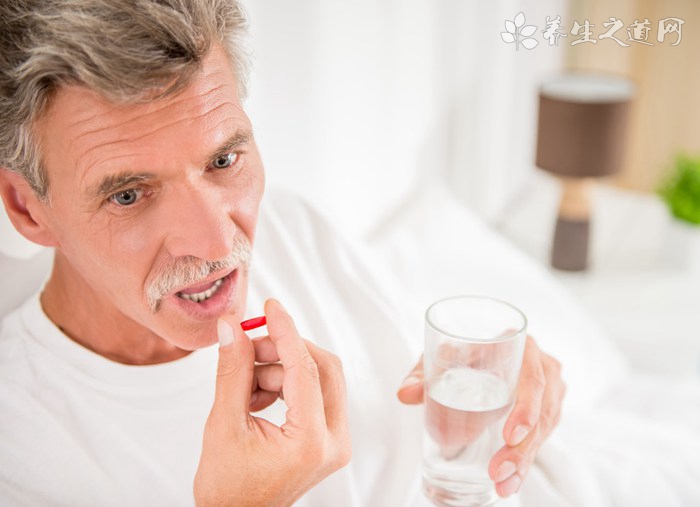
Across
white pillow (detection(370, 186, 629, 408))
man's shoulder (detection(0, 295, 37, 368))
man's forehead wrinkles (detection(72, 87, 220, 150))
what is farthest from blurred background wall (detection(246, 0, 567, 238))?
man's shoulder (detection(0, 295, 37, 368))

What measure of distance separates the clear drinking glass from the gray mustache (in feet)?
0.91

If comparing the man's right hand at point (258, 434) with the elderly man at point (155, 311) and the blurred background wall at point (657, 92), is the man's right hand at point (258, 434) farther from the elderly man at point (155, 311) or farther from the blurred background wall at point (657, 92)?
the blurred background wall at point (657, 92)

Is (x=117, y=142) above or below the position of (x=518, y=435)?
above

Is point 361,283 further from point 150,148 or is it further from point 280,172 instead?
point 150,148

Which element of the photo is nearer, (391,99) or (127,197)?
(127,197)

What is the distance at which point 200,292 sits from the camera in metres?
0.98

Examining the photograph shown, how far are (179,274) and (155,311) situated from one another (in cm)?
7

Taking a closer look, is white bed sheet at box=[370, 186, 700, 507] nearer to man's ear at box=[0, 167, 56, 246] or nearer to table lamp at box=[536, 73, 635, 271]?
table lamp at box=[536, 73, 635, 271]

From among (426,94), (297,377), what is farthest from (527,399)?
(426,94)

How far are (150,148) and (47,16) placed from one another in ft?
0.55

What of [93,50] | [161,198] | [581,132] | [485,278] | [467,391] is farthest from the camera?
[581,132]

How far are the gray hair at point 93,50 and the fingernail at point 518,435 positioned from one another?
61 cm

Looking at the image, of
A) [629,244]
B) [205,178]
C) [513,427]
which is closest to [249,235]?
[205,178]

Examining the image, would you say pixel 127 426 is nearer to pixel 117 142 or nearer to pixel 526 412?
pixel 117 142
